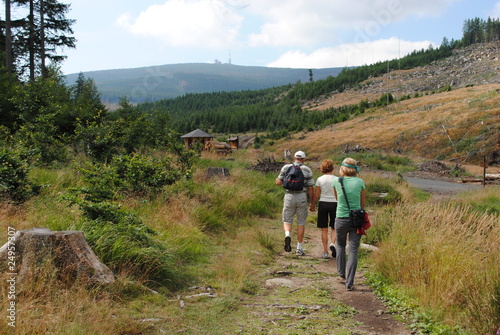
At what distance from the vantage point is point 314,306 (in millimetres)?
4586

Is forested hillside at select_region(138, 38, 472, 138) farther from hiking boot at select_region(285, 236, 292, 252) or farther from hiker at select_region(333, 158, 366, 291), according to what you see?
hiker at select_region(333, 158, 366, 291)

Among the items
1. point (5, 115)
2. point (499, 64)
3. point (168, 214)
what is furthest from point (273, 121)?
point (168, 214)

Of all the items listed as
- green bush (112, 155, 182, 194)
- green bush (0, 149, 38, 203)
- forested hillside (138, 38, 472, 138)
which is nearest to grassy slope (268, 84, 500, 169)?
forested hillside (138, 38, 472, 138)

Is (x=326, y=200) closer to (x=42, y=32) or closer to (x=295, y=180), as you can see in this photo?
(x=295, y=180)

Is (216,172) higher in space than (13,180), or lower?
lower

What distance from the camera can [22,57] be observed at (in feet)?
88.7

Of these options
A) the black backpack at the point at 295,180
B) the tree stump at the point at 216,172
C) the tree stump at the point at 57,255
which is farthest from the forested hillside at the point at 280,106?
the tree stump at the point at 57,255

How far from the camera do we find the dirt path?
3984mm

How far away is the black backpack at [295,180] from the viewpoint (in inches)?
278

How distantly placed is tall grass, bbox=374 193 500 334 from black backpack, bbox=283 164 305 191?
1.82m

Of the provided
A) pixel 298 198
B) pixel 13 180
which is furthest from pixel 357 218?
pixel 13 180

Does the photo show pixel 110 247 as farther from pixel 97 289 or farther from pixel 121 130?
pixel 121 130

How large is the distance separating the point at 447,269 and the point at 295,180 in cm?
309

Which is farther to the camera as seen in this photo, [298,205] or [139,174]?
[139,174]
